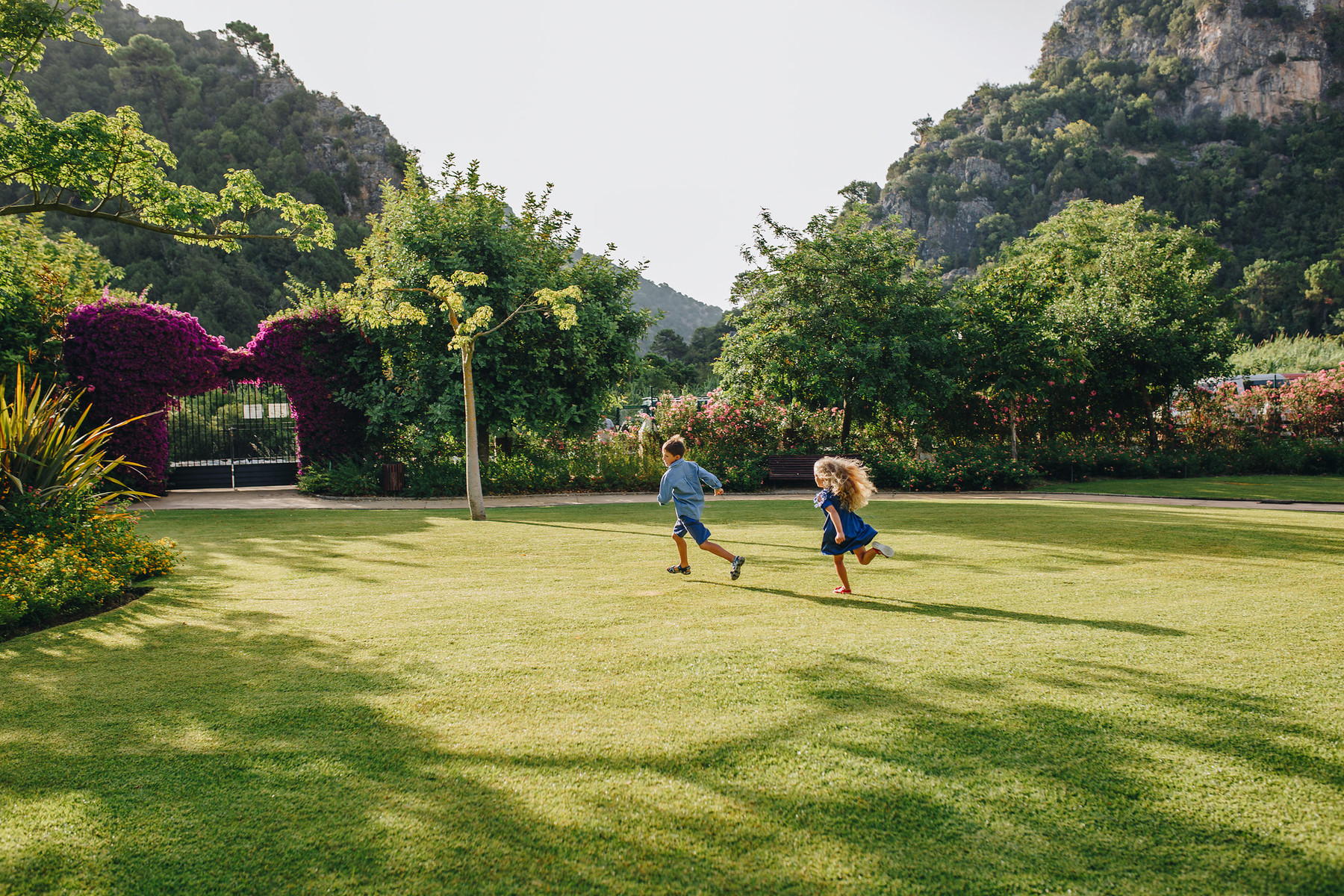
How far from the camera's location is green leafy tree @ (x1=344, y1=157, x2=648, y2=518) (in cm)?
1527

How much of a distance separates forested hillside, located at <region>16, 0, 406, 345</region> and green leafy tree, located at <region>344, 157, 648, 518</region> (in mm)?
A: 29801

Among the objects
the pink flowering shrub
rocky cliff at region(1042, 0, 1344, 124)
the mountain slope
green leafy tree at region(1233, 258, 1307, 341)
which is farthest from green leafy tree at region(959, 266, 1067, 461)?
rocky cliff at region(1042, 0, 1344, 124)

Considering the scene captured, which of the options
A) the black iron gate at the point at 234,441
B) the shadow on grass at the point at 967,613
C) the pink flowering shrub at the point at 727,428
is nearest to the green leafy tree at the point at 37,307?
the black iron gate at the point at 234,441

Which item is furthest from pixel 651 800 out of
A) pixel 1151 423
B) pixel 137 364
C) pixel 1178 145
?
pixel 1178 145

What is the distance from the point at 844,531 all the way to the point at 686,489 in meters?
1.63

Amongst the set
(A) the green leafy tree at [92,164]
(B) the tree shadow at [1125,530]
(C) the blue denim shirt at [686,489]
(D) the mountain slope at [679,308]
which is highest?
(D) the mountain slope at [679,308]

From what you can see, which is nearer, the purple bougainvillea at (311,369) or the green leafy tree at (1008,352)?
the purple bougainvillea at (311,369)

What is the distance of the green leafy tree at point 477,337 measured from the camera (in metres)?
15.3

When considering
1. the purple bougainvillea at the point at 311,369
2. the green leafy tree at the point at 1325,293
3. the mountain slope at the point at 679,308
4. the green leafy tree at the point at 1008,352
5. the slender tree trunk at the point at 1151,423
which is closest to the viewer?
the purple bougainvillea at the point at 311,369

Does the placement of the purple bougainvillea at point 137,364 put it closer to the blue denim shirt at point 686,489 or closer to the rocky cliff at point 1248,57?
the blue denim shirt at point 686,489

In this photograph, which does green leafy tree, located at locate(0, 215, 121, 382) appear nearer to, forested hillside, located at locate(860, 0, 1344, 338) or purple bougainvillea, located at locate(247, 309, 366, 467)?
purple bougainvillea, located at locate(247, 309, 366, 467)

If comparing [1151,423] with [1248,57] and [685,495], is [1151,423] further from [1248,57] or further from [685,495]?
[1248,57]

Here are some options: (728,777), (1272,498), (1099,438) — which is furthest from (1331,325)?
(728,777)

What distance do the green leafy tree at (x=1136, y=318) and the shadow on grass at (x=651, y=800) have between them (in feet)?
52.2
